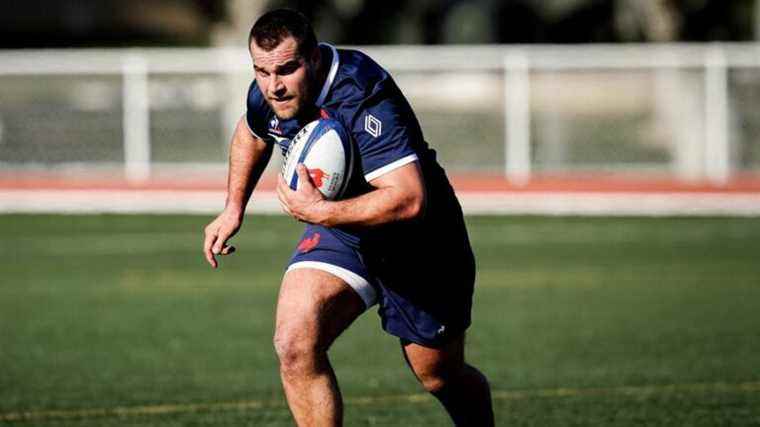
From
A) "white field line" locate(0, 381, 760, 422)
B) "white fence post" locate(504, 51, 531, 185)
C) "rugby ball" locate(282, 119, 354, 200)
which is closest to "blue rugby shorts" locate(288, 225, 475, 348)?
"rugby ball" locate(282, 119, 354, 200)

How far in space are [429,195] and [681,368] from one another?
393cm

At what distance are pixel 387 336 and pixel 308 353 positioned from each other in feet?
18.1

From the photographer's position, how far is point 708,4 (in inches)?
1609

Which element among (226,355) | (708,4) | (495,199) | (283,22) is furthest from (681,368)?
(708,4)

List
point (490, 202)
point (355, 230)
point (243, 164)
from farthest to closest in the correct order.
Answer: point (490, 202)
point (243, 164)
point (355, 230)

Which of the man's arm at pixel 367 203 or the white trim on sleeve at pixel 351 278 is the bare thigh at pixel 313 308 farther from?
the man's arm at pixel 367 203

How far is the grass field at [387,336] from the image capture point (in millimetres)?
8844

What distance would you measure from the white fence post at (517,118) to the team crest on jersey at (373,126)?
18801 mm

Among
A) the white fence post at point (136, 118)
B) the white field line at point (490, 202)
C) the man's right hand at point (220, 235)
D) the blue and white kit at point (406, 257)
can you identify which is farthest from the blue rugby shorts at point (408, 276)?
the white fence post at point (136, 118)

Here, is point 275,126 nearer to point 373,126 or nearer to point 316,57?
point 316,57

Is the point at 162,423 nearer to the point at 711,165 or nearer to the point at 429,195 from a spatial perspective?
the point at 429,195

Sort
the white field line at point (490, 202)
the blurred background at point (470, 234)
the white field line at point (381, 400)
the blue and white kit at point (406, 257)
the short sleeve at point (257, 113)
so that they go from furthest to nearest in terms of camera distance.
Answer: the white field line at point (490, 202)
the blurred background at point (470, 234)
the white field line at point (381, 400)
the short sleeve at point (257, 113)
the blue and white kit at point (406, 257)

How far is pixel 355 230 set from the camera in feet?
21.2

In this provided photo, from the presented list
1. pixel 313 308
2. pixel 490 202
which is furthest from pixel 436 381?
pixel 490 202
